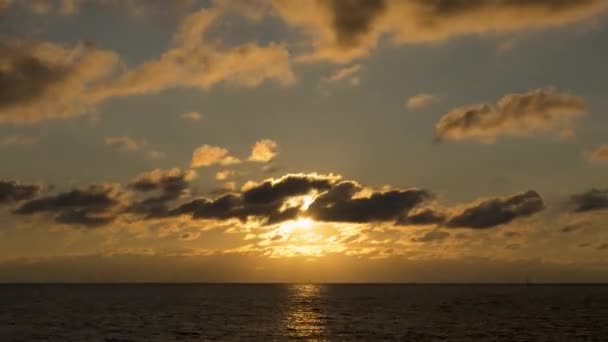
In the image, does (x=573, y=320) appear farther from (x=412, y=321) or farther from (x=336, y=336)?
(x=336, y=336)

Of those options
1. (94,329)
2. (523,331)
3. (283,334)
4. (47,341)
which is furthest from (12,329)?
(523,331)

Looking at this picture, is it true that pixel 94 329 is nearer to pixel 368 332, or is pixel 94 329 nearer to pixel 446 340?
pixel 368 332

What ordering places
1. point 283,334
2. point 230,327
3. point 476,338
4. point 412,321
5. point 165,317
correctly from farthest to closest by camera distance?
point 165,317
point 412,321
point 230,327
point 283,334
point 476,338

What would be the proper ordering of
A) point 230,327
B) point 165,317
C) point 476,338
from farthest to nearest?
point 165,317, point 230,327, point 476,338

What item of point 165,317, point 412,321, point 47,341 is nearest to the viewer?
point 47,341

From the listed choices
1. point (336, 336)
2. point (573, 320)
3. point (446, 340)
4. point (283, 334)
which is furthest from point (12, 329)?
point (573, 320)

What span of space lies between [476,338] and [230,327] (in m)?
42.1

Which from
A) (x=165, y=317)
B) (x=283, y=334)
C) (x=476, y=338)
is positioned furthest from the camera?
(x=165, y=317)

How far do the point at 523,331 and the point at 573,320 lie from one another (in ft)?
111

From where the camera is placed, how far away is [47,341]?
8844 centimetres

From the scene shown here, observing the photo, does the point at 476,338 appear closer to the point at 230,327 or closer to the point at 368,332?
the point at 368,332

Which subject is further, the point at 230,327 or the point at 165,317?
the point at 165,317

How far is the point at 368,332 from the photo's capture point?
104 m

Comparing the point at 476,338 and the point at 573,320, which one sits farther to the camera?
the point at 573,320
